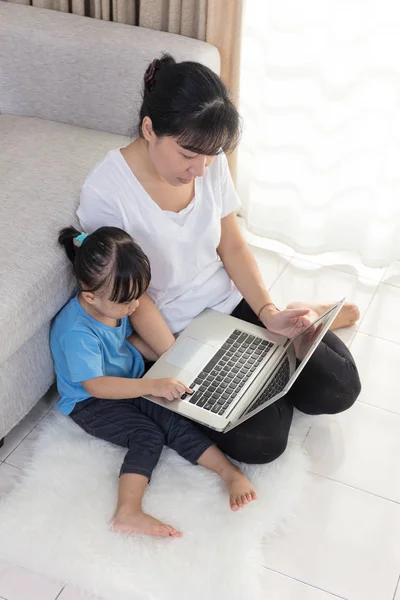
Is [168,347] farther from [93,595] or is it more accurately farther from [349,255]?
[349,255]

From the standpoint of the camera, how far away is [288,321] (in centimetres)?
184

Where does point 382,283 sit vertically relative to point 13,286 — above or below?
below

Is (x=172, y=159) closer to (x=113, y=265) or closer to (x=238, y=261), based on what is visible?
(x=113, y=265)

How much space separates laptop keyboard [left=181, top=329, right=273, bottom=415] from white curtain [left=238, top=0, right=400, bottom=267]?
78 cm

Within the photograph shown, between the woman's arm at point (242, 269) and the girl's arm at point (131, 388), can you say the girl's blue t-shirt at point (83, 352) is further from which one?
the woman's arm at point (242, 269)

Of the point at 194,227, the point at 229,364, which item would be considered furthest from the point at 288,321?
the point at 194,227

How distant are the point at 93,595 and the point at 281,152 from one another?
4.98 ft

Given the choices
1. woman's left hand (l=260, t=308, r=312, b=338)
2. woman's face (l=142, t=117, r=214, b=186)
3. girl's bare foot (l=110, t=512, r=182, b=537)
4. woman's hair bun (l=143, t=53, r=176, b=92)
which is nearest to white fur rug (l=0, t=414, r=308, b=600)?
girl's bare foot (l=110, t=512, r=182, b=537)

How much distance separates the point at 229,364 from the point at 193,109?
0.60m

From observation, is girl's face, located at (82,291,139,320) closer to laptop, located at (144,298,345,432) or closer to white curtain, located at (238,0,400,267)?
laptop, located at (144,298,345,432)

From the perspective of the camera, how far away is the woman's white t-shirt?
67.8 inches

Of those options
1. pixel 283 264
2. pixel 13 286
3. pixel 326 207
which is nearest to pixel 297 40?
pixel 326 207

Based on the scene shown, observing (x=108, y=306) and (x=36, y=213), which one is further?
(x=36, y=213)

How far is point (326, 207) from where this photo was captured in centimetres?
249
